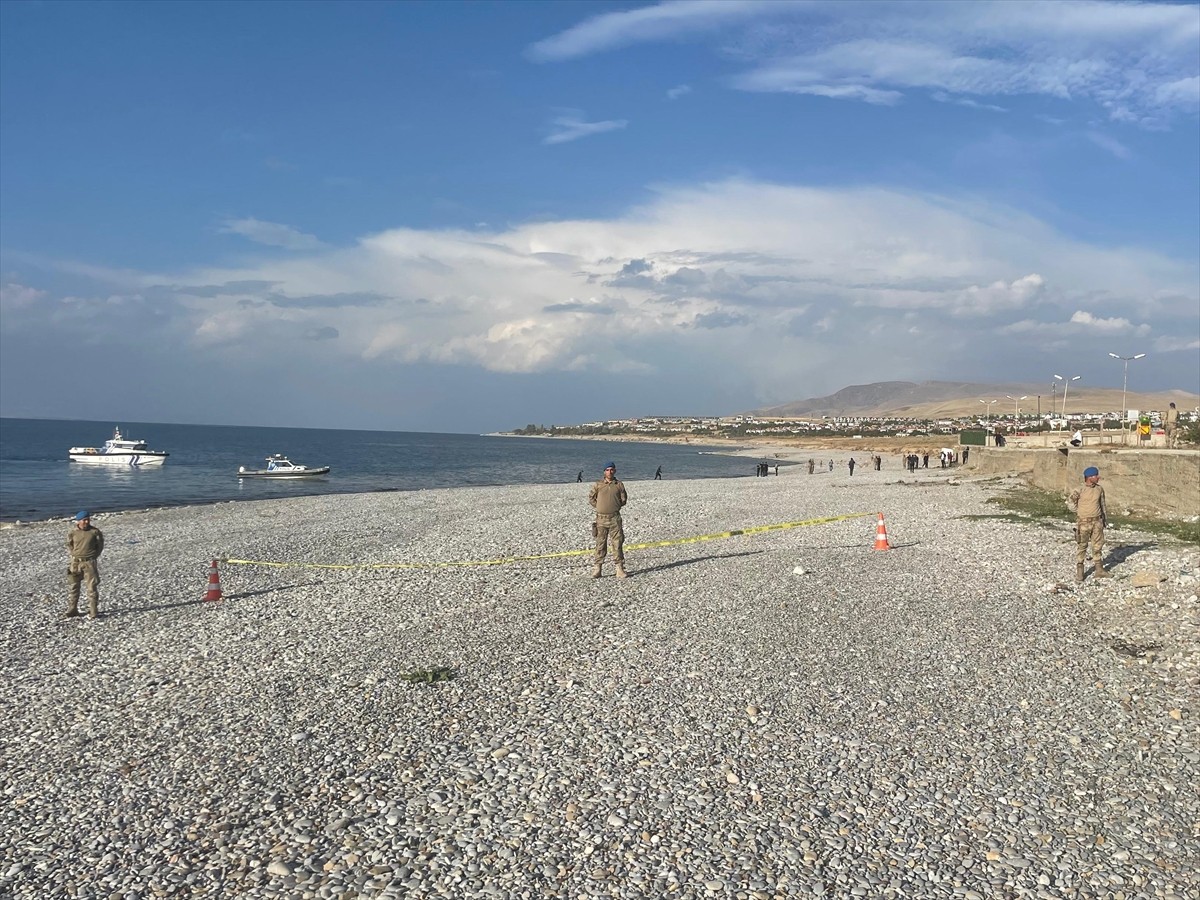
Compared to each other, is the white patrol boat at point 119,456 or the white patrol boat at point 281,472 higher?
the white patrol boat at point 119,456

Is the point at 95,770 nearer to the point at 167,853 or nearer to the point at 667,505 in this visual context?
the point at 167,853

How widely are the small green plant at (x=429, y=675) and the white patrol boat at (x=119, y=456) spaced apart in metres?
81.9

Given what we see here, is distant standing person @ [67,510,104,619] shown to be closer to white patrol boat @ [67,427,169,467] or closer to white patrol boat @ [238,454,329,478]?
white patrol boat @ [238,454,329,478]

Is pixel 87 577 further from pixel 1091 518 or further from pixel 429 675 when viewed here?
pixel 1091 518

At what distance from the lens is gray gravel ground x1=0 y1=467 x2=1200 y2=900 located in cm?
666

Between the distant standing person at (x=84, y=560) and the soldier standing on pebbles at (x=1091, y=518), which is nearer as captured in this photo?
the distant standing person at (x=84, y=560)

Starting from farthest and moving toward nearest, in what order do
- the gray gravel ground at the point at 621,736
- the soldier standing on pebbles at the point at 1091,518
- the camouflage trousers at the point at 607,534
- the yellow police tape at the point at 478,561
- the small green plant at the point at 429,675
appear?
1. the yellow police tape at the point at 478,561
2. the camouflage trousers at the point at 607,534
3. the soldier standing on pebbles at the point at 1091,518
4. the small green plant at the point at 429,675
5. the gray gravel ground at the point at 621,736

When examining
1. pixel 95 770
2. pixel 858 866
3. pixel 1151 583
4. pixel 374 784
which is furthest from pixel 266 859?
pixel 1151 583

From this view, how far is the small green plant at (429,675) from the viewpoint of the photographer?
11.4 m

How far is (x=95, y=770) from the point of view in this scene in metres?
8.65

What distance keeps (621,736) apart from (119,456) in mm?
87451

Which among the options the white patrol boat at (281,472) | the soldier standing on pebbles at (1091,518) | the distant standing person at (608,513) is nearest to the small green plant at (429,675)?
the distant standing person at (608,513)

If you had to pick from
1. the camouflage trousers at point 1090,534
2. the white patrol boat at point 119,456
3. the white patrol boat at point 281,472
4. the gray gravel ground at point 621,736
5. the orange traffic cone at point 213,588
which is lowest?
the gray gravel ground at point 621,736

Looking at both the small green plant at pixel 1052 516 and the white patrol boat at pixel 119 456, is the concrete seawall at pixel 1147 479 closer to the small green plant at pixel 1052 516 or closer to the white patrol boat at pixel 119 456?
the small green plant at pixel 1052 516
